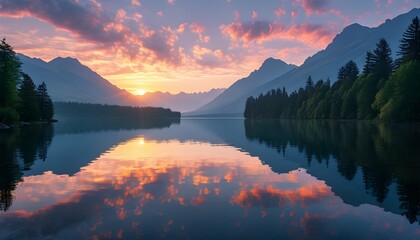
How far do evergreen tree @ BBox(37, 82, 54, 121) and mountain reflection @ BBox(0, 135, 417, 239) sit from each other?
122 metres

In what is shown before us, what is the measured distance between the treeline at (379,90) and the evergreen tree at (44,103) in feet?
367

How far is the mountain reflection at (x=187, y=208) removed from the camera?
450 inches

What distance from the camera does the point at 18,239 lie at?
35.1 feet

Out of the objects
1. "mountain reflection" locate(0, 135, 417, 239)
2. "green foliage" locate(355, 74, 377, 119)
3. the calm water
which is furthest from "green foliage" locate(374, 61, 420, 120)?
"mountain reflection" locate(0, 135, 417, 239)

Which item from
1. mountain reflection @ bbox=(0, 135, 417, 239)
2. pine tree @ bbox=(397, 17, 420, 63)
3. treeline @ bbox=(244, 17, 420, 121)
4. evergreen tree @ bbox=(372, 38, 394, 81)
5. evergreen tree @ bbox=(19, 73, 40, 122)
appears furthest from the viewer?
evergreen tree @ bbox=(372, 38, 394, 81)

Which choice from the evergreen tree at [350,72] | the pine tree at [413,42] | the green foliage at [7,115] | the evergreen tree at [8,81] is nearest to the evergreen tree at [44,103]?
the evergreen tree at [8,81]

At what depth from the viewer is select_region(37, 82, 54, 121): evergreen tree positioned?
427 feet

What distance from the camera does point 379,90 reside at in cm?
9700

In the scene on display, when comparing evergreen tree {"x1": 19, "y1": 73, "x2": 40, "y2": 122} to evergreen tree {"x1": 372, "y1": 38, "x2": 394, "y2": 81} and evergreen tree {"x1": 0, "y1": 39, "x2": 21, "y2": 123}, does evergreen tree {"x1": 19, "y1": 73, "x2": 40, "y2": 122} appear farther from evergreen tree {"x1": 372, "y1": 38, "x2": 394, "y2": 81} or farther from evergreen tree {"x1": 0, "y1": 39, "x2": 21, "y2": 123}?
evergreen tree {"x1": 372, "y1": 38, "x2": 394, "y2": 81}

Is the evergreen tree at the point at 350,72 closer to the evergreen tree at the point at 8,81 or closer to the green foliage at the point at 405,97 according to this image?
the green foliage at the point at 405,97

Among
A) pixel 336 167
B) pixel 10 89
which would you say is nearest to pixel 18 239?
pixel 336 167

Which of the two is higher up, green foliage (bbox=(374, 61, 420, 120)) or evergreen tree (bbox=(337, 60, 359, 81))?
evergreen tree (bbox=(337, 60, 359, 81))

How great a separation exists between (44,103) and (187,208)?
13755cm

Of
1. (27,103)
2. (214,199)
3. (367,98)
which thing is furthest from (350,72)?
(214,199)
